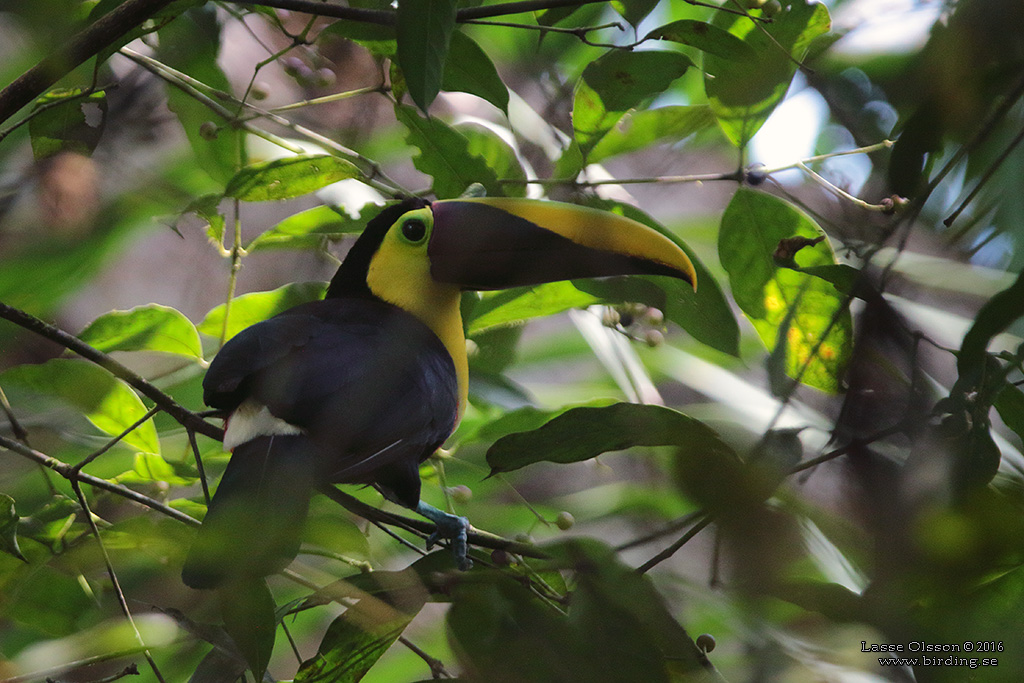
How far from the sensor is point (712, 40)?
0.91 m

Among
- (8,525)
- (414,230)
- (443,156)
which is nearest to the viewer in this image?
(8,525)

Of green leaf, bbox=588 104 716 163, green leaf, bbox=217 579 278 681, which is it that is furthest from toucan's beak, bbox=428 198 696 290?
green leaf, bbox=217 579 278 681

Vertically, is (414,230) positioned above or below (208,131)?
below

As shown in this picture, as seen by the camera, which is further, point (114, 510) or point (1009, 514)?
point (114, 510)

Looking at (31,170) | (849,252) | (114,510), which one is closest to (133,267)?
(114,510)

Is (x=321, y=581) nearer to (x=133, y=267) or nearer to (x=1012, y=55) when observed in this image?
(x=1012, y=55)

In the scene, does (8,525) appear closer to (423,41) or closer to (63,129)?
(63,129)

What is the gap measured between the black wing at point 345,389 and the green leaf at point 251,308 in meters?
0.11

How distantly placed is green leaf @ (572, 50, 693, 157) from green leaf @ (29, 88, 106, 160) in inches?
23.6

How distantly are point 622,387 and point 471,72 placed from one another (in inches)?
36.3

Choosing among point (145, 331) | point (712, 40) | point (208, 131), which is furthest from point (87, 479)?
point (712, 40)

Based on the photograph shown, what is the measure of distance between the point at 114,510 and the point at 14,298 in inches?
17.8

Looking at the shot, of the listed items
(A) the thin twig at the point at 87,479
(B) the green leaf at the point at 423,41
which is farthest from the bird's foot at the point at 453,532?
(B) the green leaf at the point at 423,41

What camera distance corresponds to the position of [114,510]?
5.30 feet
